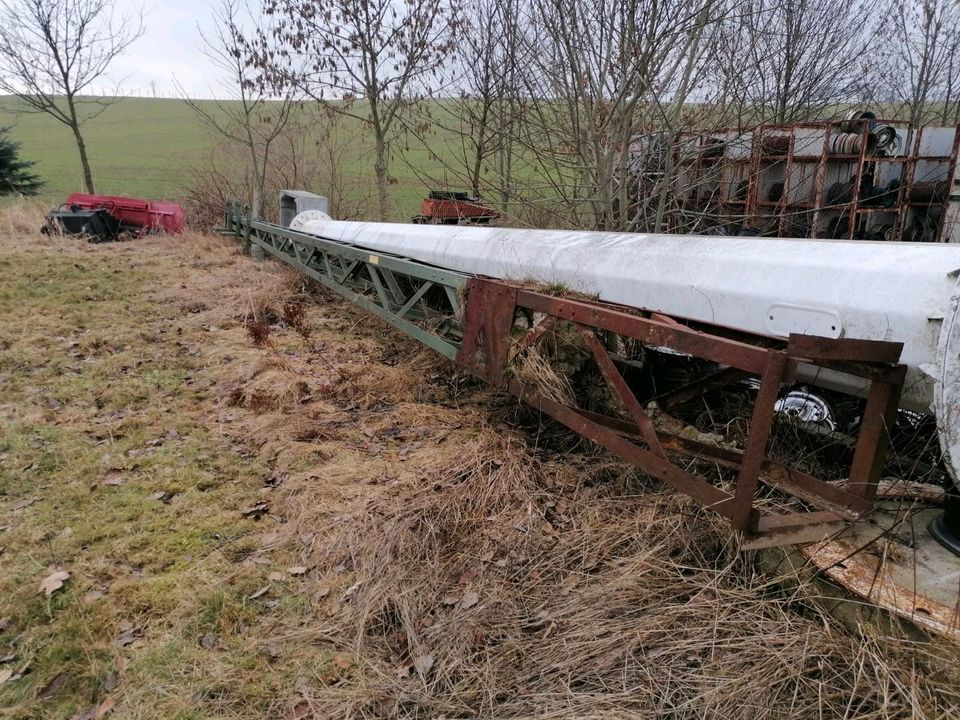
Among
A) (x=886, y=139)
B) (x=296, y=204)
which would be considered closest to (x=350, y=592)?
(x=296, y=204)

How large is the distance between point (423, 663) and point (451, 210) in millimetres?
8539

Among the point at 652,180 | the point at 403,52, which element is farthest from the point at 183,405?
the point at 403,52

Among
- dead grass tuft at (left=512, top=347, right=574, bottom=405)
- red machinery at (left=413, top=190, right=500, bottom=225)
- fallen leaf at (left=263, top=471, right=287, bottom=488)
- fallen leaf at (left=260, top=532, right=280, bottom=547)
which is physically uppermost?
red machinery at (left=413, top=190, right=500, bottom=225)

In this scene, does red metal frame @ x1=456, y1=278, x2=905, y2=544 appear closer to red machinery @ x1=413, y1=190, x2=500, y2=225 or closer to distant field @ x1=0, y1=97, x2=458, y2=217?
distant field @ x1=0, y1=97, x2=458, y2=217

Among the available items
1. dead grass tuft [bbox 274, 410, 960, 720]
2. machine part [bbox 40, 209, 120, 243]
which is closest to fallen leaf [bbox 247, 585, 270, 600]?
dead grass tuft [bbox 274, 410, 960, 720]

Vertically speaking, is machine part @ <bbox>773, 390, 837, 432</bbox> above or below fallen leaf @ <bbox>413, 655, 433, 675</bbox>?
above

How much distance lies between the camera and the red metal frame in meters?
2.15

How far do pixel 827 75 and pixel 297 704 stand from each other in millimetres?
14610

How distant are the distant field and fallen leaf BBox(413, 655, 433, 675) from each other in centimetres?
668

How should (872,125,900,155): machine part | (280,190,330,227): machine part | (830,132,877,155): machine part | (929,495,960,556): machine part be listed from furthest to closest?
(280,190,330,227): machine part → (872,125,900,155): machine part → (830,132,877,155): machine part → (929,495,960,556): machine part

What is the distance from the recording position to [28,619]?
8.26 ft

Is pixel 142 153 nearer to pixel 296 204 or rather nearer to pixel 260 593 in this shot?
pixel 296 204

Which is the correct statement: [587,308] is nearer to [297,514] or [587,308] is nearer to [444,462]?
[444,462]

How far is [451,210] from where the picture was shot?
32.6 feet
